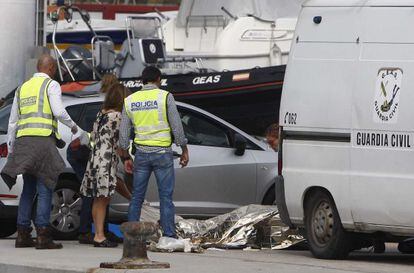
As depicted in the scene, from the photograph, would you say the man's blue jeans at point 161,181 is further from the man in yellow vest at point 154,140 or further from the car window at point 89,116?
the car window at point 89,116

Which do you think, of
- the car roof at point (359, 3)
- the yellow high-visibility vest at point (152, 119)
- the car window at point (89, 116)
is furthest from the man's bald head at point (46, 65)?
the car roof at point (359, 3)

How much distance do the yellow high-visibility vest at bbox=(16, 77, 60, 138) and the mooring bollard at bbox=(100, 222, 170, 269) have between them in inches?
92.2

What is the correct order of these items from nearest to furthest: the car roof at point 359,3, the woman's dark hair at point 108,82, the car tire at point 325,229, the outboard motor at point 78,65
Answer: the car roof at point 359,3 → the car tire at point 325,229 → the woman's dark hair at point 108,82 → the outboard motor at point 78,65

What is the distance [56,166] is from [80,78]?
8.61 m

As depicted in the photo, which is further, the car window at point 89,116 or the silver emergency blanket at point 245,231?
the car window at point 89,116

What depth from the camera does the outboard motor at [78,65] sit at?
71.5 ft

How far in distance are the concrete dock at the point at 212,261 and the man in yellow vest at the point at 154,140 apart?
1.73 ft

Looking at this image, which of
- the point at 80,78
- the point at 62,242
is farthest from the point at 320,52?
the point at 80,78

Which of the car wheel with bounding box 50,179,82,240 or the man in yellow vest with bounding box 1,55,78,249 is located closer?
the man in yellow vest with bounding box 1,55,78,249

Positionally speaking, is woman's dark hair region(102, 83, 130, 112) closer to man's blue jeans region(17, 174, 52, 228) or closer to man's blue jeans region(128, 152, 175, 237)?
man's blue jeans region(128, 152, 175, 237)

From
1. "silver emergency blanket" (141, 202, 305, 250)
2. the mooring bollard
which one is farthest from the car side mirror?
the mooring bollard

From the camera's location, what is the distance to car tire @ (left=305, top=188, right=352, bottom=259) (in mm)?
12141

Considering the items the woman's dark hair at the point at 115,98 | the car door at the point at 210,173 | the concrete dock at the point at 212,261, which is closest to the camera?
the concrete dock at the point at 212,261

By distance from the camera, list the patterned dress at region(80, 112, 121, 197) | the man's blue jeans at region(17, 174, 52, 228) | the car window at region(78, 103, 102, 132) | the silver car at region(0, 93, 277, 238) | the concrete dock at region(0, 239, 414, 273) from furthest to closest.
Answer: the car window at region(78, 103, 102, 132), the silver car at region(0, 93, 277, 238), the patterned dress at region(80, 112, 121, 197), the man's blue jeans at region(17, 174, 52, 228), the concrete dock at region(0, 239, 414, 273)
